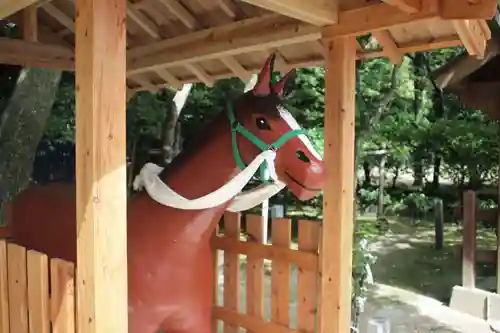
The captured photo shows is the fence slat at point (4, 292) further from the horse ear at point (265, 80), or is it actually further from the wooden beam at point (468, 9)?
the wooden beam at point (468, 9)

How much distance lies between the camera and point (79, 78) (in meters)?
1.56

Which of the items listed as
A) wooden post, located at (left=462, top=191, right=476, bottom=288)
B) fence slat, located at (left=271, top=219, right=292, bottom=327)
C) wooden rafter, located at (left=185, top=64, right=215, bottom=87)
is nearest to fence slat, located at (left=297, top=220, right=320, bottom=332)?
fence slat, located at (left=271, top=219, right=292, bottom=327)

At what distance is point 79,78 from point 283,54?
2.09 m

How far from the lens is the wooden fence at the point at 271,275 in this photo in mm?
2807

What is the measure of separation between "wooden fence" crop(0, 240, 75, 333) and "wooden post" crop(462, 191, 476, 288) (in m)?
5.07

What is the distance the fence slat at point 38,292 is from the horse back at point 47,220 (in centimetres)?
94

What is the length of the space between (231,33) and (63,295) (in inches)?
74.9

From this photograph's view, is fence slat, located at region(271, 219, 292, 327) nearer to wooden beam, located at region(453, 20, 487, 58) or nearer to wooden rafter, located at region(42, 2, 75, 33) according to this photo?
wooden beam, located at region(453, 20, 487, 58)

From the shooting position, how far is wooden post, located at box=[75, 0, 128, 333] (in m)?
1.52

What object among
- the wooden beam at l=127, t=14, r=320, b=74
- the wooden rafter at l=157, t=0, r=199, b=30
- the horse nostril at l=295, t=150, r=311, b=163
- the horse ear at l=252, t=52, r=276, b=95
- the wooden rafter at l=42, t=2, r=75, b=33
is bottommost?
the horse nostril at l=295, t=150, r=311, b=163

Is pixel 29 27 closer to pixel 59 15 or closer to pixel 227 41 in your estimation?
pixel 59 15

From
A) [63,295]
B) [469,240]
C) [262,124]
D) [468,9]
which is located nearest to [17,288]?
[63,295]

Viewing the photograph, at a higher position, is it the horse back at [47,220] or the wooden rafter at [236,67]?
the wooden rafter at [236,67]

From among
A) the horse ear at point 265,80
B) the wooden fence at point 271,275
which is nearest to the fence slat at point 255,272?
the wooden fence at point 271,275
